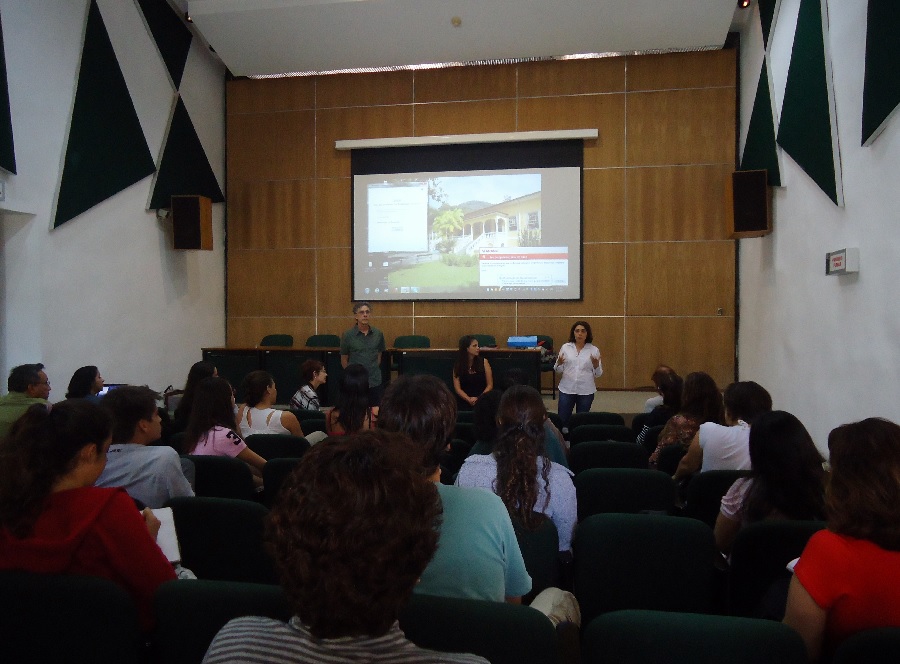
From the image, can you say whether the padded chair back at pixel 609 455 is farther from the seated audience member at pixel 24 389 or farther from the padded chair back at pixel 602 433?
the seated audience member at pixel 24 389

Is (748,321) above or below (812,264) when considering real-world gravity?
below

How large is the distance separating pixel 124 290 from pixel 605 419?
5674mm

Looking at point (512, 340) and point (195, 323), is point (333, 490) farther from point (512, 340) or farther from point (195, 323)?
point (195, 323)

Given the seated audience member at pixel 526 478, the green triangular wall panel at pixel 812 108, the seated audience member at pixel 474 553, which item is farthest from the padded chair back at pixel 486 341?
the seated audience member at pixel 474 553

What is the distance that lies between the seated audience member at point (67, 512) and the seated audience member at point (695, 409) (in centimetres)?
248

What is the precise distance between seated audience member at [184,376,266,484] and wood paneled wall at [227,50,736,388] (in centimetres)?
586

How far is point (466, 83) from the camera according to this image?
8742 mm

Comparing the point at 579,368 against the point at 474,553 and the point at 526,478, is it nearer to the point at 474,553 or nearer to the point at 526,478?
the point at 526,478

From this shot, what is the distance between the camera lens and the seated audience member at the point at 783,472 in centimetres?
193

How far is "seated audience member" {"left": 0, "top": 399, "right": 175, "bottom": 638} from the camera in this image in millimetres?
1399

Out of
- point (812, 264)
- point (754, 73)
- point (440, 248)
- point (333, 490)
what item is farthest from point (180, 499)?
point (754, 73)

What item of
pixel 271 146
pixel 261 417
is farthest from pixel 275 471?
pixel 271 146

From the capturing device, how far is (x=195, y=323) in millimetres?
8688

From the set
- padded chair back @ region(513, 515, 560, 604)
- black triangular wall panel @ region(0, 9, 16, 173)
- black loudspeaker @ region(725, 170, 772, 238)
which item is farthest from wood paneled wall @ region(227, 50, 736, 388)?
padded chair back @ region(513, 515, 560, 604)
